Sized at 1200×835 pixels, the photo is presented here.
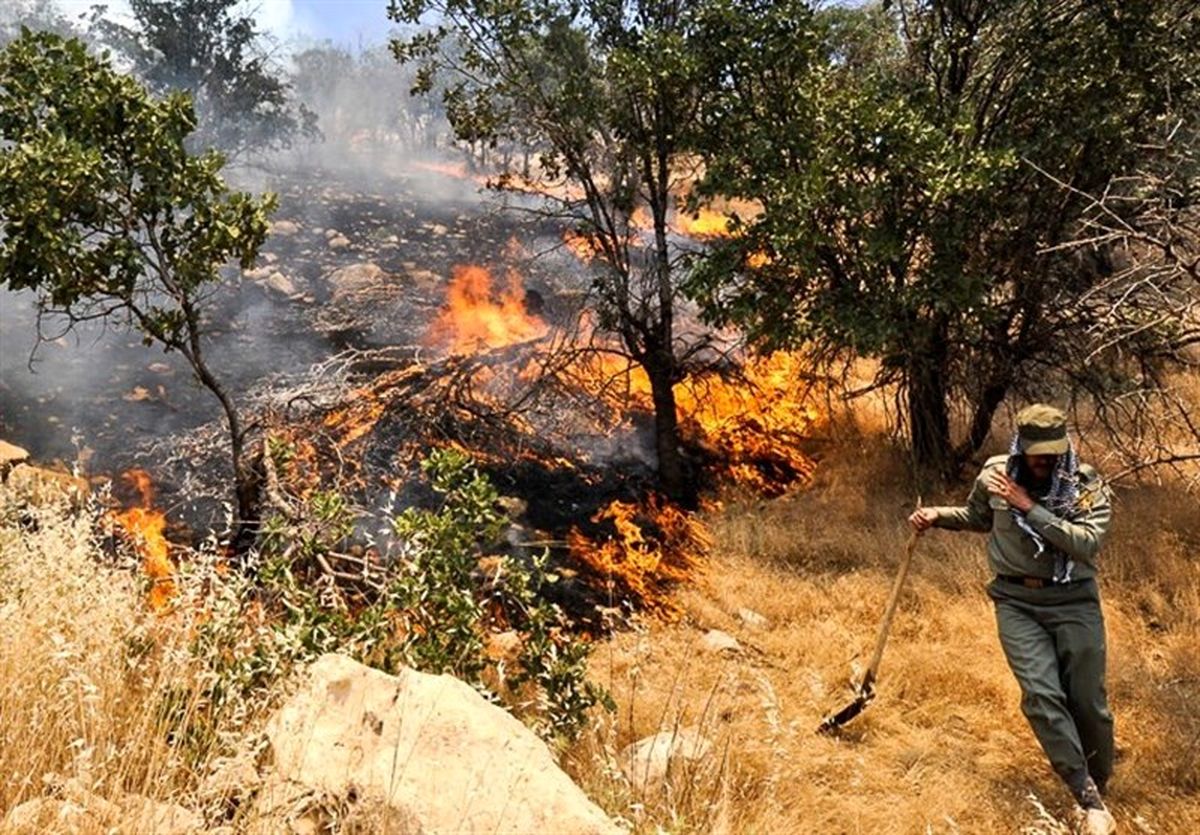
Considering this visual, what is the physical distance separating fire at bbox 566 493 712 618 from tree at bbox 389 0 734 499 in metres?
0.64

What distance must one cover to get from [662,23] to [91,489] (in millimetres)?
8228

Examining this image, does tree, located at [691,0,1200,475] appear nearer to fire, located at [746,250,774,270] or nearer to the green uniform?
fire, located at [746,250,774,270]

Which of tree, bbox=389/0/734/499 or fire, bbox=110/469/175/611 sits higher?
tree, bbox=389/0/734/499

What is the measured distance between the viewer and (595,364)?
13.0 m

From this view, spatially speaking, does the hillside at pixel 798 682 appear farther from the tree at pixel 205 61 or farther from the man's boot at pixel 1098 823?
the tree at pixel 205 61

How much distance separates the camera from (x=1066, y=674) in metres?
4.07

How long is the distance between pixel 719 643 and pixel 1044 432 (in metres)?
3.40

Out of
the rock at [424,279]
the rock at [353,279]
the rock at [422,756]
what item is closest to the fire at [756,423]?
the rock at [422,756]

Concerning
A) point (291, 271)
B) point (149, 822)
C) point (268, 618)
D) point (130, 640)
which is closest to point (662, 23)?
point (268, 618)

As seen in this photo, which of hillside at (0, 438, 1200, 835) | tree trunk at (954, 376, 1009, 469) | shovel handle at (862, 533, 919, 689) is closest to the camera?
hillside at (0, 438, 1200, 835)

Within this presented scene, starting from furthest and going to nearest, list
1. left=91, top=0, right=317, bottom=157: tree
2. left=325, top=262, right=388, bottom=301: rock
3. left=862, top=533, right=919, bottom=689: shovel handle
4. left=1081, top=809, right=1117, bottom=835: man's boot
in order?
left=91, top=0, right=317, bottom=157: tree
left=325, top=262, right=388, bottom=301: rock
left=862, top=533, right=919, bottom=689: shovel handle
left=1081, top=809, right=1117, bottom=835: man's boot

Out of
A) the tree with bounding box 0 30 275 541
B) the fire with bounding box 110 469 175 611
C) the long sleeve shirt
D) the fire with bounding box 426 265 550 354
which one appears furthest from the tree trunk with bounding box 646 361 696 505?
the fire with bounding box 110 469 175 611

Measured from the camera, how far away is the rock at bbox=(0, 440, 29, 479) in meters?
7.47

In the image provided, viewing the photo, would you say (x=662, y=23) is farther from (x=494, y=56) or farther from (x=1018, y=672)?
(x=1018, y=672)
